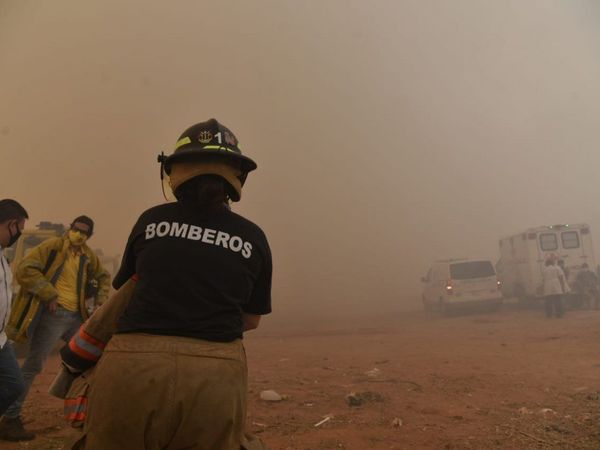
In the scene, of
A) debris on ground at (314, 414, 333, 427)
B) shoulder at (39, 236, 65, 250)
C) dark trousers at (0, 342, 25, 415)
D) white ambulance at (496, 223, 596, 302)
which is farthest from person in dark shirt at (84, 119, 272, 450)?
white ambulance at (496, 223, 596, 302)

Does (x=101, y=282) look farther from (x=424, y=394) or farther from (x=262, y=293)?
(x=424, y=394)

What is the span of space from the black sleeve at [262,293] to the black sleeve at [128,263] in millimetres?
452

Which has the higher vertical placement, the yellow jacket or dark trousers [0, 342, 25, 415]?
A: the yellow jacket

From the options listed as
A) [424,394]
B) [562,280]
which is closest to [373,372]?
[424,394]

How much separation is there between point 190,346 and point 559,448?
348 cm

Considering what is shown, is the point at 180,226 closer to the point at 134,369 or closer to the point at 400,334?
the point at 134,369

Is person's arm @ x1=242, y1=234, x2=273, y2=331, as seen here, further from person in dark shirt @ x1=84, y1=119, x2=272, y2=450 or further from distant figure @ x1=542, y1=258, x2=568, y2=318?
distant figure @ x1=542, y1=258, x2=568, y2=318

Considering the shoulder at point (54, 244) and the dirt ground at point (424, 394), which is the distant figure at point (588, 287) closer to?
the dirt ground at point (424, 394)

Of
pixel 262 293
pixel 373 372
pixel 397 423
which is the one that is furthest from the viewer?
pixel 373 372

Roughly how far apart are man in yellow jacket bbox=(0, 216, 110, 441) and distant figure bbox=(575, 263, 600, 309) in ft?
46.2

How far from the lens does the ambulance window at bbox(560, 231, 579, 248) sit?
1538 centimetres

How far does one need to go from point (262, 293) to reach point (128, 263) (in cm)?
51

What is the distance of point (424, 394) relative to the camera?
5586 millimetres

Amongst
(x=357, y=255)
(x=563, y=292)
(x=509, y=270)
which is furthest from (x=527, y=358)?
(x=357, y=255)
